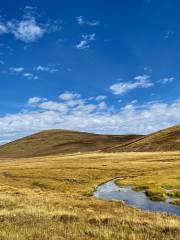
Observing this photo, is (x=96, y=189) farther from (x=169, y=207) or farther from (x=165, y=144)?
(x=165, y=144)

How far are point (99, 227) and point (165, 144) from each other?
15498 cm

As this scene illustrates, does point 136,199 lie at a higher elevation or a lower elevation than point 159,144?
lower

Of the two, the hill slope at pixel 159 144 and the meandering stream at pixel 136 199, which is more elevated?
the hill slope at pixel 159 144

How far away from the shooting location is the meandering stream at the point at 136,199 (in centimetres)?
3578

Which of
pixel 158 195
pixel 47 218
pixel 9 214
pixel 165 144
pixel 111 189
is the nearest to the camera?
pixel 47 218

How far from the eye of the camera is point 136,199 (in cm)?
4272

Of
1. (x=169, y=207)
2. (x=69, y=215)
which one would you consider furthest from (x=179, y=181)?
(x=69, y=215)

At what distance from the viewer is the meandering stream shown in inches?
1409

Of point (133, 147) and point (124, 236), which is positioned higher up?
point (133, 147)

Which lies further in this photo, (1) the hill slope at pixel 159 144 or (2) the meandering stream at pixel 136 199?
(1) the hill slope at pixel 159 144

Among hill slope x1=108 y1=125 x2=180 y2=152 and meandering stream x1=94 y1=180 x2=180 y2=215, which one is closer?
meandering stream x1=94 y1=180 x2=180 y2=215

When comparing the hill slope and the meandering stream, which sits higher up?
the hill slope

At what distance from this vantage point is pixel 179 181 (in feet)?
185

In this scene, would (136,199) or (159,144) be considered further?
(159,144)
